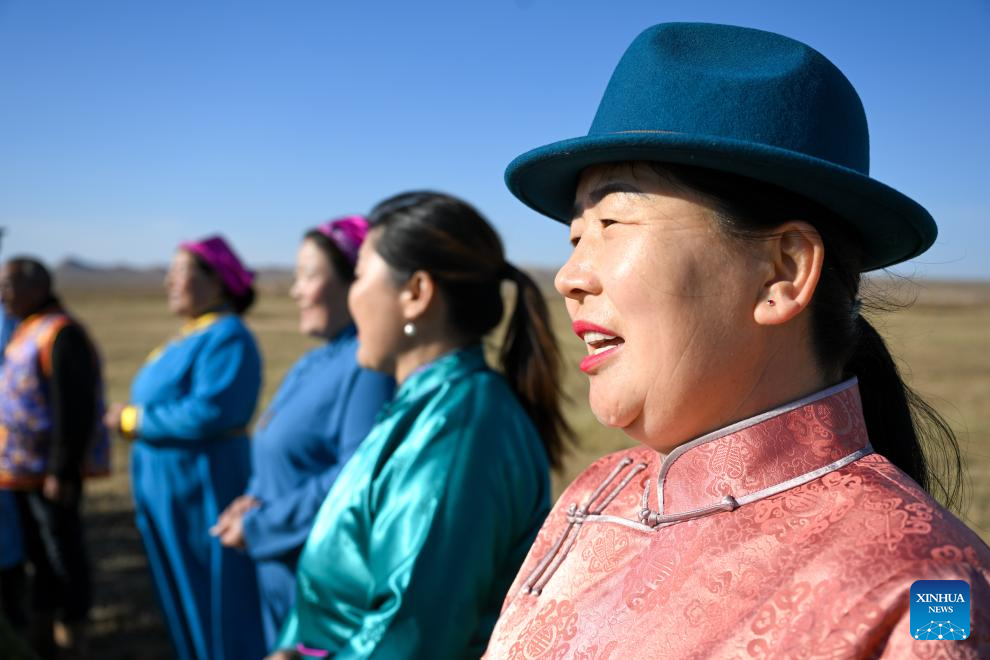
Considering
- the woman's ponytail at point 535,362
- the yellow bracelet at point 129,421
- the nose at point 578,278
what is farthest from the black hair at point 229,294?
the nose at point 578,278

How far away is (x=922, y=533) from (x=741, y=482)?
10.3 inches

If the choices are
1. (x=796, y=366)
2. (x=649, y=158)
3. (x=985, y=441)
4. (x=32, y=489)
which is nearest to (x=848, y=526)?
(x=796, y=366)

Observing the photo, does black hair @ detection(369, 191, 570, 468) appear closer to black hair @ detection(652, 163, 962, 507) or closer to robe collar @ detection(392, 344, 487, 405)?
robe collar @ detection(392, 344, 487, 405)

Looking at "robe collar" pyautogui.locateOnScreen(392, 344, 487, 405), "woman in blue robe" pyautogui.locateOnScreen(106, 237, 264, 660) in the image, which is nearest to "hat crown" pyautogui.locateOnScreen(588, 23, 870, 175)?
"robe collar" pyautogui.locateOnScreen(392, 344, 487, 405)

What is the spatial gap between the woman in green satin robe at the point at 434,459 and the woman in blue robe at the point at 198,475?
2095 millimetres

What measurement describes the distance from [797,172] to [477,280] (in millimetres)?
1655

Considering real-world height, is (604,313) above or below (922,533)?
above

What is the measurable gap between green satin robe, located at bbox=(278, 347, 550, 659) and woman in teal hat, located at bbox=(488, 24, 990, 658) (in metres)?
0.80

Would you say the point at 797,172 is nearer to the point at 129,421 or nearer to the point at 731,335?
the point at 731,335

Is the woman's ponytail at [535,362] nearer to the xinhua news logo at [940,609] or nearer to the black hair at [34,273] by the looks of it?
the xinhua news logo at [940,609]

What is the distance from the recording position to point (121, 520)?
8133mm

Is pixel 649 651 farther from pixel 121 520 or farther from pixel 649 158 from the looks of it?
pixel 121 520

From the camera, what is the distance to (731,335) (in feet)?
4.06

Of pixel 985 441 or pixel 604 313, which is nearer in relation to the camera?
pixel 604 313
